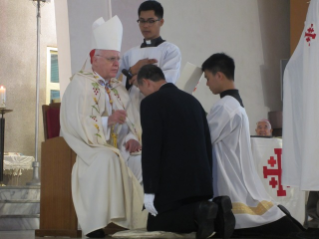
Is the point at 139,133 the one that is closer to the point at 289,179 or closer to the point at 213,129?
Answer: the point at 213,129

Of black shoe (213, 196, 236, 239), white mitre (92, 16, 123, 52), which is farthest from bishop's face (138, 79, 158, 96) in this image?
black shoe (213, 196, 236, 239)

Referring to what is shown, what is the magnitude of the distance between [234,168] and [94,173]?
1110mm

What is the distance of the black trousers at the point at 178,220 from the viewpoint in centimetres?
421

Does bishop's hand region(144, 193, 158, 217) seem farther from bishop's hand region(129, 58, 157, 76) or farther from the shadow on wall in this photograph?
the shadow on wall

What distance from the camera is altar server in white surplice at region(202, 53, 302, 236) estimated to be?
188 inches

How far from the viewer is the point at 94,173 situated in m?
4.92

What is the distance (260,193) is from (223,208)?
0.72m

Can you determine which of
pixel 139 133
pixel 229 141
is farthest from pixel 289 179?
pixel 139 133

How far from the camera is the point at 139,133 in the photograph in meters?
5.39

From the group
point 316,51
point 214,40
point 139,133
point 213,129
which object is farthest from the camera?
point 214,40

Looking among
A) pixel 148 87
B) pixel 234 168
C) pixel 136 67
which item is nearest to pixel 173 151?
pixel 148 87

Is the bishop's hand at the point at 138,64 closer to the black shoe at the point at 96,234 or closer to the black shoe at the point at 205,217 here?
the black shoe at the point at 96,234

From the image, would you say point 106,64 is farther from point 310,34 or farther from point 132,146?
point 310,34

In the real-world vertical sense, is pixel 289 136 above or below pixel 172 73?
below
